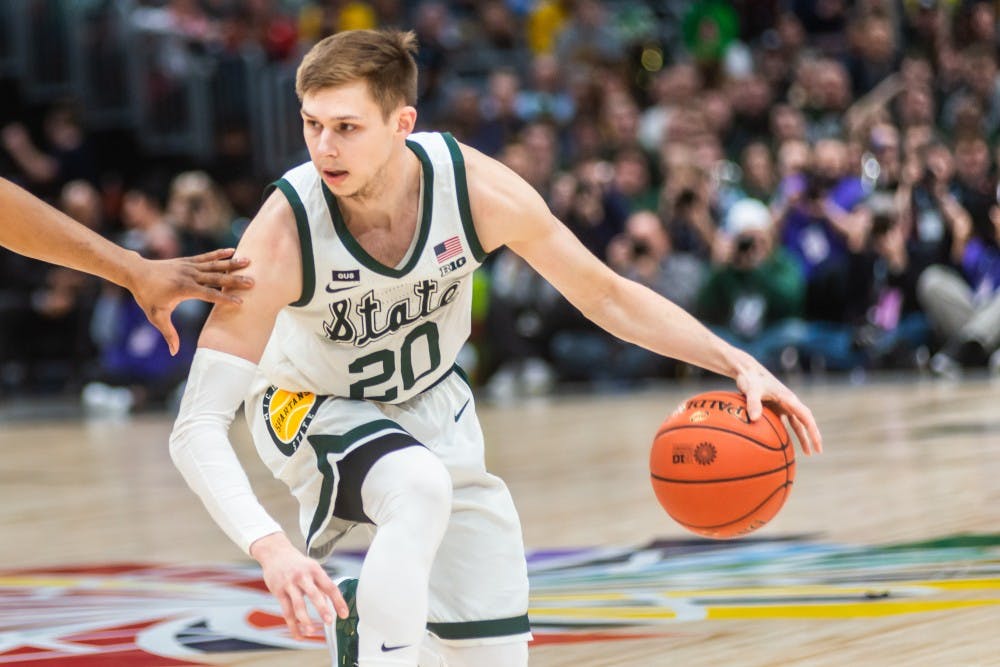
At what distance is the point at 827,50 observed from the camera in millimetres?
13633

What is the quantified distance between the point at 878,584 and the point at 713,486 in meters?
1.19

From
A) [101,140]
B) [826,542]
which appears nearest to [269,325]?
[826,542]

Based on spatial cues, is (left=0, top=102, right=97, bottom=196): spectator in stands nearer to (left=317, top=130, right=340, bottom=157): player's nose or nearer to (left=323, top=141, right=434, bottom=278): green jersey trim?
(left=323, top=141, right=434, bottom=278): green jersey trim

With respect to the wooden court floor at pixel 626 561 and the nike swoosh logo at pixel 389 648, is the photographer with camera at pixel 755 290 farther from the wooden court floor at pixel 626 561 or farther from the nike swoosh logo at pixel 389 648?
the nike swoosh logo at pixel 389 648

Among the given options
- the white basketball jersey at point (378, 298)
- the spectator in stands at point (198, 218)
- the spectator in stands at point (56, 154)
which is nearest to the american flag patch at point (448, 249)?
the white basketball jersey at point (378, 298)

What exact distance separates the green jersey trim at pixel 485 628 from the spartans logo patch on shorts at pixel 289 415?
55 centimetres

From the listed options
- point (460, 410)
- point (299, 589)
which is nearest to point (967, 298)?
point (460, 410)

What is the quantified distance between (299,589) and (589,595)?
83.5 inches

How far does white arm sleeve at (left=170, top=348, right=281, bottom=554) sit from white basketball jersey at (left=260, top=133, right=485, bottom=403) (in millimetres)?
322

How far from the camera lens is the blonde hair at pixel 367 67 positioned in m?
3.39

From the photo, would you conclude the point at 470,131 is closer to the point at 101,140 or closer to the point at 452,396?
the point at 101,140

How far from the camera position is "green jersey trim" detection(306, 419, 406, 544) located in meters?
3.58

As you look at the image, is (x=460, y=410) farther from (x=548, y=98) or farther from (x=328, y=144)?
(x=548, y=98)

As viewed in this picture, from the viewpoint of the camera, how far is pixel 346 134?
3422 mm
